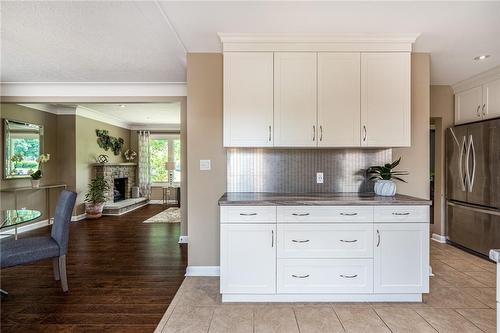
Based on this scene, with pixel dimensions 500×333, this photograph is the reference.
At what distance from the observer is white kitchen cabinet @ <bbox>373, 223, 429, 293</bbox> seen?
2.43 metres

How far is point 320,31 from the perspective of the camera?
8.63 feet

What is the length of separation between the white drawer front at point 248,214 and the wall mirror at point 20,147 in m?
4.76

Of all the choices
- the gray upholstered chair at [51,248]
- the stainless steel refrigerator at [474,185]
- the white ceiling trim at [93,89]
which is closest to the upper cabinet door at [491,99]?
the stainless steel refrigerator at [474,185]

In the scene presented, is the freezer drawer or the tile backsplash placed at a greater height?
the tile backsplash

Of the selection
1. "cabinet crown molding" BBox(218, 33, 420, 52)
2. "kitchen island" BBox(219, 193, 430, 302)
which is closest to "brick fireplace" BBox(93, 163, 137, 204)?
"cabinet crown molding" BBox(218, 33, 420, 52)

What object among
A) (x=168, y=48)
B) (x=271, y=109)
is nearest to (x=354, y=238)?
(x=271, y=109)

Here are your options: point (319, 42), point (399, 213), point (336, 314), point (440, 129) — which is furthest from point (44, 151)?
point (440, 129)

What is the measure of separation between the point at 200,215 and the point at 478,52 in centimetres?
365

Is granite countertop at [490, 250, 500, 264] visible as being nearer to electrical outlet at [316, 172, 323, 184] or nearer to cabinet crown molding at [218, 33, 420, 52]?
electrical outlet at [316, 172, 323, 184]

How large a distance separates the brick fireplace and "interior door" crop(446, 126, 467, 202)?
7.27 m

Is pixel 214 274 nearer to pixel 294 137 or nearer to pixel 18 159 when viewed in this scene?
pixel 294 137

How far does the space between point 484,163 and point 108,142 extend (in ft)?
26.1

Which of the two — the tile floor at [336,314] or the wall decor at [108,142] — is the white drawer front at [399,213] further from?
the wall decor at [108,142]

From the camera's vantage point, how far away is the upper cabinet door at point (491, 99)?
3572 millimetres
